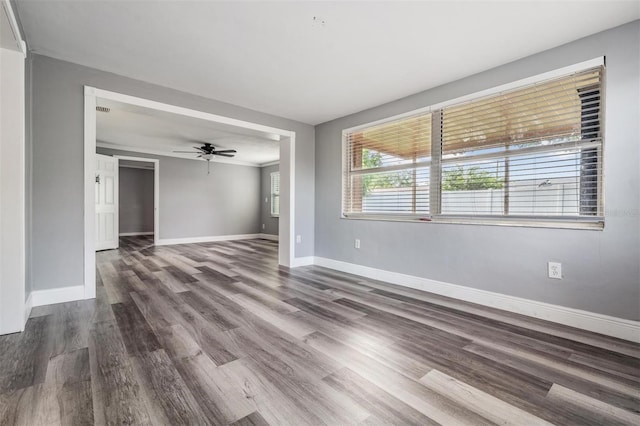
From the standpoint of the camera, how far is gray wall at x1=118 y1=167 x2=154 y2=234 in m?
9.20

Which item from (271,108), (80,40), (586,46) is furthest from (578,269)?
(80,40)

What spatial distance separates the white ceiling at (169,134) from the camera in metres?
3.76

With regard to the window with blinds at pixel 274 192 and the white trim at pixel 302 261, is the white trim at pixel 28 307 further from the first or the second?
the window with blinds at pixel 274 192

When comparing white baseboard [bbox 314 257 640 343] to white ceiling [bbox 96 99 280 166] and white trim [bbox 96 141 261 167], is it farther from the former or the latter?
white trim [bbox 96 141 261 167]

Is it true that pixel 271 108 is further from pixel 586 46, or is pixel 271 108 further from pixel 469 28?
pixel 586 46

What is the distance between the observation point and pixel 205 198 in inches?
312

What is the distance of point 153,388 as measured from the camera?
57.7 inches

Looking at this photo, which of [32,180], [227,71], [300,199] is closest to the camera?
[32,180]

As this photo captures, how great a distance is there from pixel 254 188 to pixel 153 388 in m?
7.70

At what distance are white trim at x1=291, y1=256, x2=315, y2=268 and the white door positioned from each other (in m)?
4.39

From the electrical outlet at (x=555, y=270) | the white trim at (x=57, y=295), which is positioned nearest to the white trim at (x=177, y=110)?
the white trim at (x=57, y=295)

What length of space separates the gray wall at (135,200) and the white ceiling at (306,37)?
760 centimetres

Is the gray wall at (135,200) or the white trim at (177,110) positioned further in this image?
the gray wall at (135,200)

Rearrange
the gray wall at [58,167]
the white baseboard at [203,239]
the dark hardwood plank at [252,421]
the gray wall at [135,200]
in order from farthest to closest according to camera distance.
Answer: the gray wall at [135,200]
the white baseboard at [203,239]
the gray wall at [58,167]
the dark hardwood plank at [252,421]
